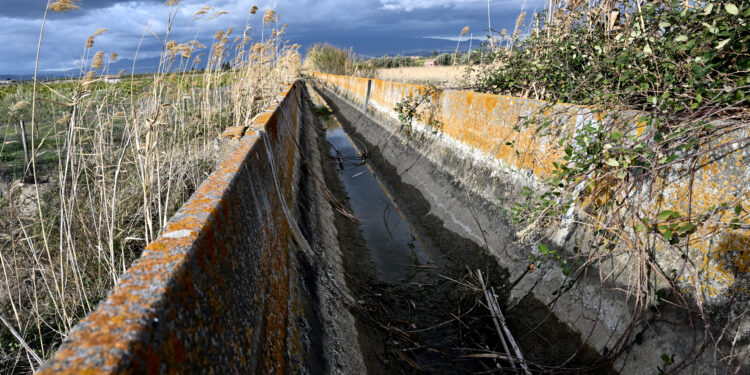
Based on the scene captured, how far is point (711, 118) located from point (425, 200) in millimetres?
3911

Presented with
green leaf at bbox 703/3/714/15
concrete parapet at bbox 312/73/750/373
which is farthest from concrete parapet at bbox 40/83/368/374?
green leaf at bbox 703/3/714/15

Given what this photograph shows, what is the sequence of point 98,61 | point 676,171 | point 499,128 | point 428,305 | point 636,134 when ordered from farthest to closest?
point 499,128
point 428,305
point 98,61
point 636,134
point 676,171

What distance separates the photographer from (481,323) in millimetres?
3318

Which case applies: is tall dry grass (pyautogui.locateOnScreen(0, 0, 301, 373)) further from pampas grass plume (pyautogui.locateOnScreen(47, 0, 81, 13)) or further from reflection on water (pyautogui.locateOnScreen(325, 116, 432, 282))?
reflection on water (pyautogui.locateOnScreen(325, 116, 432, 282))

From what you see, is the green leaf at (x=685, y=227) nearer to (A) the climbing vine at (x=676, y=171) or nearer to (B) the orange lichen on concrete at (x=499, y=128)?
(A) the climbing vine at (x=676, y=171)

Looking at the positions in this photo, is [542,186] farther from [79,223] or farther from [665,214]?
[79,223]

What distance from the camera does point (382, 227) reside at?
5.66 meters

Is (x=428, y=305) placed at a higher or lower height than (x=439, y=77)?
lower

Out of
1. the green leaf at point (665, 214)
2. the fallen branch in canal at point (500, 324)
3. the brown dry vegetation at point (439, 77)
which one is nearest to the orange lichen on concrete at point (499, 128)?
the brown dry vegetation at point (439, 77)

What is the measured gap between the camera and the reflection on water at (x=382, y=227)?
14.8 ft

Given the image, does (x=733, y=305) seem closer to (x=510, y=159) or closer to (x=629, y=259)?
(x=629, y=259)

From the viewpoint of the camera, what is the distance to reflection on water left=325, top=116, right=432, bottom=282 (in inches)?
178

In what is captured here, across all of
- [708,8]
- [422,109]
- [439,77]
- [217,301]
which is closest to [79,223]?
[217,301]

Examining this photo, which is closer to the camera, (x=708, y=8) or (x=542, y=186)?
(x=708, y=8)
